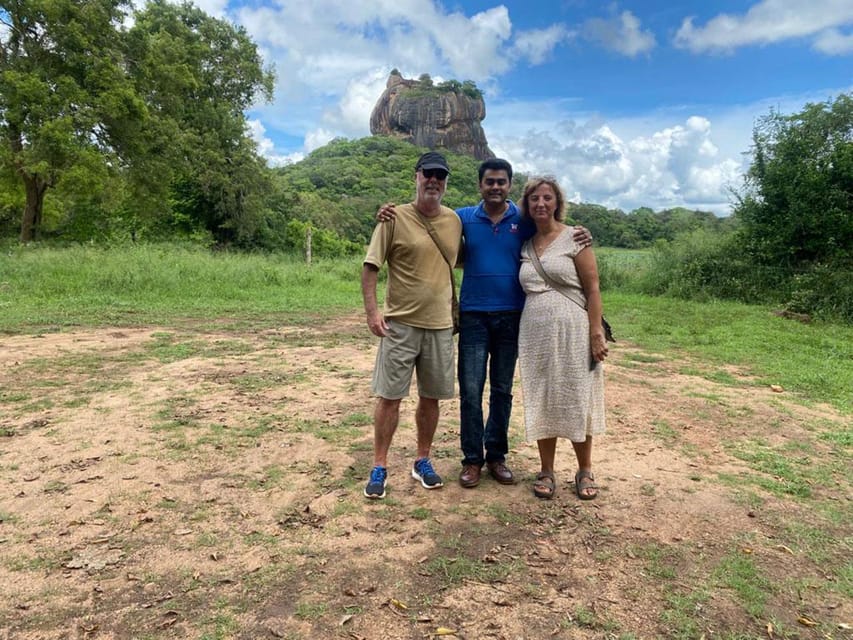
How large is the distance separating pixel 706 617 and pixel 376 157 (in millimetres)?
48732

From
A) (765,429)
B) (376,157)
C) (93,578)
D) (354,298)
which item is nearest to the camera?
(93,578)

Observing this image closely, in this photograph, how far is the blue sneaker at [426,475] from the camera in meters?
3.02

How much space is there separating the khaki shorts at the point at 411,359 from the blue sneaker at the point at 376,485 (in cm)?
43

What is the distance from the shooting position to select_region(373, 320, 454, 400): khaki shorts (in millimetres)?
2783

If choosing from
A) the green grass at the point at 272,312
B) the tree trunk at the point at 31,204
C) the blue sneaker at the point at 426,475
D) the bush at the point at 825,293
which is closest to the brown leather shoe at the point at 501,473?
the blue sneaker at the point at 426,475

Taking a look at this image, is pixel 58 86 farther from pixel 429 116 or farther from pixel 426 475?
pixel 429 116

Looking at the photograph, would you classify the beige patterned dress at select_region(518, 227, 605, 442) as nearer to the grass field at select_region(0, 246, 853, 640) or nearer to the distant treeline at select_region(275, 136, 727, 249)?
the grass field at select_region(0, 246, 853, 640)

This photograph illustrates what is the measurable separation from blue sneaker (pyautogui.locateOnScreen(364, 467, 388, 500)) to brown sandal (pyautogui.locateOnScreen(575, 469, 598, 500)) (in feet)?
3.49

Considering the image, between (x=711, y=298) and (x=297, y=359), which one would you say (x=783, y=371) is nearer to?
(x=297, y=359)

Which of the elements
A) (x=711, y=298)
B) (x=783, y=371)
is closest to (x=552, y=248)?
(x=783, y=371)

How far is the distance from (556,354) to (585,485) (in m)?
0.80

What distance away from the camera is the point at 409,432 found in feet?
12.9

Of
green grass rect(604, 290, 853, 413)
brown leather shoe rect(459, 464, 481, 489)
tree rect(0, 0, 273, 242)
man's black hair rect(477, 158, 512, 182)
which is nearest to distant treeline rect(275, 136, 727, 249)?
tree rect(0, 0, 273, 242)

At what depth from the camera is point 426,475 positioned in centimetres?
304
